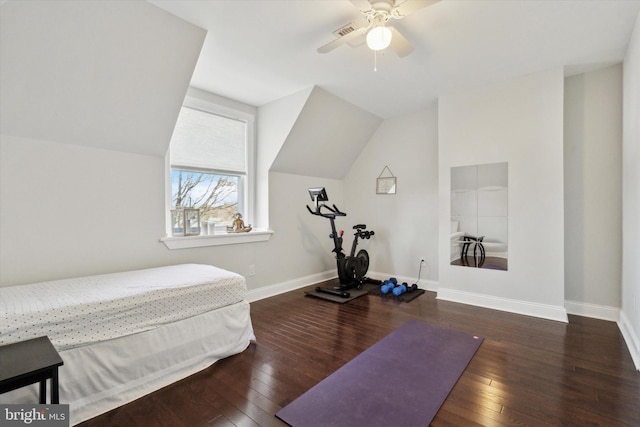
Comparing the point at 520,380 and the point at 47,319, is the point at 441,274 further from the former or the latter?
the point at 47,319

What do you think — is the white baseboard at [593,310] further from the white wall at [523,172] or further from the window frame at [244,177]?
the window frame at [244,177]

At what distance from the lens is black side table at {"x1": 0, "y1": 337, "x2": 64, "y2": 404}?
1.22 metres

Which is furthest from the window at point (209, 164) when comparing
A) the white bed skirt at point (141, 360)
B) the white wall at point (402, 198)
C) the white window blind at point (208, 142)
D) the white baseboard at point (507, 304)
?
the white baseboard at point (507, 304)

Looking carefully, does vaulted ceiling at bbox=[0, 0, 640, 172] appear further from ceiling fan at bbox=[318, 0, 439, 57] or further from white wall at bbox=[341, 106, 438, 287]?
white wall at bbox=[341, 106, 438, 287]

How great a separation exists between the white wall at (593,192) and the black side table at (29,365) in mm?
4655

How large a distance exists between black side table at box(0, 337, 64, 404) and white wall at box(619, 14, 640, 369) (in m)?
3.78

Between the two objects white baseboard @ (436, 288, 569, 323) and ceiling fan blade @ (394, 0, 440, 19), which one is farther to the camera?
white baseboard @ (436, 288, 569, 323)

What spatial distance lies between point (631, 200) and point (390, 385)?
8.99 feet

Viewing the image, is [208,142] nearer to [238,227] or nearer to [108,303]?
[238,227]

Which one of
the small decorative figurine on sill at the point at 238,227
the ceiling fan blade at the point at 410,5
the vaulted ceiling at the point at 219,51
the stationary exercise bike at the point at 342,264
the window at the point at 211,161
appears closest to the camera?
the ceiling fan blade at the point at 410,5

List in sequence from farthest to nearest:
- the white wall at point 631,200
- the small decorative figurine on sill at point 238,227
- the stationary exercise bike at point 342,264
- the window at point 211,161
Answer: the stationary exercise bike at point 342,264
the small decorative figurine on sill at point 238,227
the window at point 211,161
the white wall at point 631,200

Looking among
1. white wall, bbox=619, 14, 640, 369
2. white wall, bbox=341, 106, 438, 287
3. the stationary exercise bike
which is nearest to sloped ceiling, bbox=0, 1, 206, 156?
the stationary exercise bike

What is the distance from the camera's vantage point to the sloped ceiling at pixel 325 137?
3.98 m

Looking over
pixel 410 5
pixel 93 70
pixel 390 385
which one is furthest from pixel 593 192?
pixel 93 70
